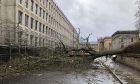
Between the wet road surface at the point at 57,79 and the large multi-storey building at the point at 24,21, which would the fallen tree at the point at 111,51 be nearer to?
the large multi-storey building at the point at 24,21

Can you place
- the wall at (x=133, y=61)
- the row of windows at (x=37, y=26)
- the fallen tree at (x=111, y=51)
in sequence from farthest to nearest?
1. the row of windows at (x=37, y=26)
2. the fallen tree at (x=111, y=51)
3. the wall at (x=133, y=61)

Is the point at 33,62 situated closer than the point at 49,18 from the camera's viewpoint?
Yes

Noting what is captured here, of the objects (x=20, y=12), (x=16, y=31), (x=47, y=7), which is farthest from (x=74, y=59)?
(x=47, y=7)

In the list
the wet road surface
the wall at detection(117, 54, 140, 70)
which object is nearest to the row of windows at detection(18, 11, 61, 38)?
the wet road surface

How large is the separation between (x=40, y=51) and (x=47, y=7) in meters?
21.8

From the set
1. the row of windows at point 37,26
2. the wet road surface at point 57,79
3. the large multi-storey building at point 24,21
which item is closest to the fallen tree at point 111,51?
the large multi-storey building at point 24,21

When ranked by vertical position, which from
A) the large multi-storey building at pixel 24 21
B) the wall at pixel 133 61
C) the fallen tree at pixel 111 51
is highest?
the large multi-storey building at pixel 24 21

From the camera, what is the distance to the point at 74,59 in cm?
2994

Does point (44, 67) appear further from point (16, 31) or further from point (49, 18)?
point (49, 18)

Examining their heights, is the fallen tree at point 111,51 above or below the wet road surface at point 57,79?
above

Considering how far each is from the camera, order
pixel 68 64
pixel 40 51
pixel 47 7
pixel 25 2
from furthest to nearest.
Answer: pixel 47 7, pixel 25 2, pixel 40 51, pixel 68 64

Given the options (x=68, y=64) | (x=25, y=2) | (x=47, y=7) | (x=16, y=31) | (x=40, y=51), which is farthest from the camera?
(x=47, y=7)

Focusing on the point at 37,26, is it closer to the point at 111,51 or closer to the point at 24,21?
the point at 24,21

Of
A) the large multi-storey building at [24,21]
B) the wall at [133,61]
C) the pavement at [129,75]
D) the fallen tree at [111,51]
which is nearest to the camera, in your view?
the pavement at [129,75]
